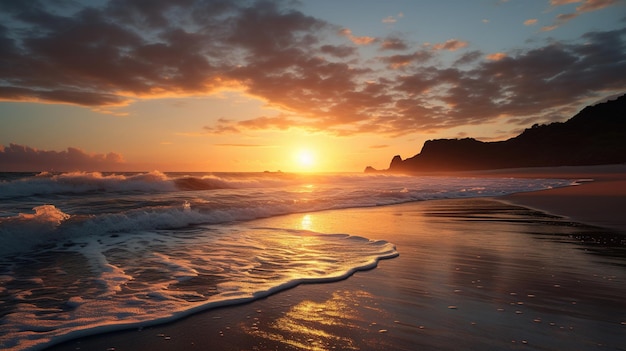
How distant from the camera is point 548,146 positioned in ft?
424

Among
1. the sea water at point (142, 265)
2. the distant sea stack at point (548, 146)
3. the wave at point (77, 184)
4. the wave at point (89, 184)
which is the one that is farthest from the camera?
the distant sea stack at point (548, 146)

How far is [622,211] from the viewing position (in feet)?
43.6

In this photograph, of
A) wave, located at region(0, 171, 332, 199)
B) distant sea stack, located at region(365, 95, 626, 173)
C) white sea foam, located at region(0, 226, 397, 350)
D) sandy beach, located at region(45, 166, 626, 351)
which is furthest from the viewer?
distant sea stack, located at region(365, 95, 626, 173)

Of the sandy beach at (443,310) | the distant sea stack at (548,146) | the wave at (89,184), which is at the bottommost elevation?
the sandy beach at (443,310)

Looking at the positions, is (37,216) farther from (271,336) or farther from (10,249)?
(271,336)

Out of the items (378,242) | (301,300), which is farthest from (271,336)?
(378,242)

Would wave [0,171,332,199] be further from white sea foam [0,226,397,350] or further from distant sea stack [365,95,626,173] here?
distant sea stack [365,95,626,173]

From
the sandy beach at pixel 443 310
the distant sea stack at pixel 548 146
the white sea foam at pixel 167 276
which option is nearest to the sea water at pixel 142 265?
the white sea foam at pixel 167 276

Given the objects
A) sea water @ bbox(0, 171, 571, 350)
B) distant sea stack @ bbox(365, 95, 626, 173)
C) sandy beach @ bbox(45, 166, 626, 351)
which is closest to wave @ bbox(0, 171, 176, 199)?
sea water @ bbox(0, 171, 571, 350)

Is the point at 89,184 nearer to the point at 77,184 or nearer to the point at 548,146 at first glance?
the point at 77,184

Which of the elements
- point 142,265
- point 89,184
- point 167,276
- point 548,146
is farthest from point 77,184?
point 548,146

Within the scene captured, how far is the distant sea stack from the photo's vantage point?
112 metres

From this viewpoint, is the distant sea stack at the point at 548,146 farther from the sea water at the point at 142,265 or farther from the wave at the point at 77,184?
the sea water at the point at 142,265

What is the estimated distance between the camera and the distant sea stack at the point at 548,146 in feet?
368
